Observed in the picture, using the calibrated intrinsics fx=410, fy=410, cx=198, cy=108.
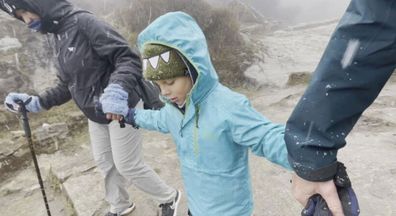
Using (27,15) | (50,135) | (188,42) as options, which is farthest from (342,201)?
(50,135)

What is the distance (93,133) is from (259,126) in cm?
188

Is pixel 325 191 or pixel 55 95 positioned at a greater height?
pixel 325 191

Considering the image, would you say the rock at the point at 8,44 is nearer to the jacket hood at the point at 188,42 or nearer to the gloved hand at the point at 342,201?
the jacket hood at the point at 188,42

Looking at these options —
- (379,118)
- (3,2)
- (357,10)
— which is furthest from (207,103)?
(379,118)

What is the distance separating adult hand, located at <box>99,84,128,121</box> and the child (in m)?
0.45

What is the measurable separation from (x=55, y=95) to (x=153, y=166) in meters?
1.96

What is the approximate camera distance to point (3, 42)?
9125 mm

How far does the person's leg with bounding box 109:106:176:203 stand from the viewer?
3.39 metres

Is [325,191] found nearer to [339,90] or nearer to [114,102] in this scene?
[339,90]

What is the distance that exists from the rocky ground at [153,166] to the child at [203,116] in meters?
1.61

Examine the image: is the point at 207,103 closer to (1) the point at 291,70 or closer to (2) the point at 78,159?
(2) the point at 78,159

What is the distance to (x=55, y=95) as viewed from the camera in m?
3.80

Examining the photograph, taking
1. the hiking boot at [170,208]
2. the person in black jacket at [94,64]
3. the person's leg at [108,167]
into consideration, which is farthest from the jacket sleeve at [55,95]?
the hiking boot at [170,208]

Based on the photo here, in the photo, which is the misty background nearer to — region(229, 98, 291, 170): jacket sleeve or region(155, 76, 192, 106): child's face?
region(155, 76, 192, 106): child's face
